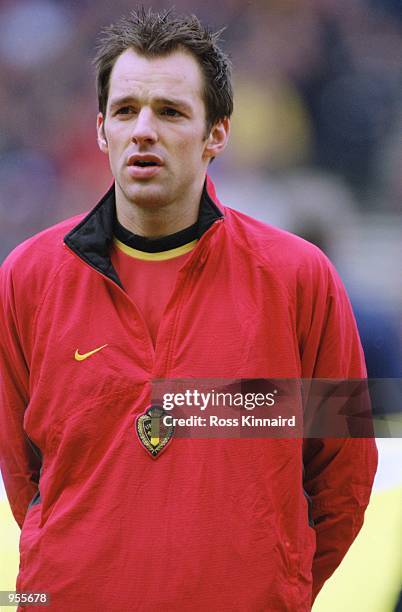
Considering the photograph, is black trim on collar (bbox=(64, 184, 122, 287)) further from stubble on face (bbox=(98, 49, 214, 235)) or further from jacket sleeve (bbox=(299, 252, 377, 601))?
jacket sleeve (bbox=(299, 252, 377, 601))

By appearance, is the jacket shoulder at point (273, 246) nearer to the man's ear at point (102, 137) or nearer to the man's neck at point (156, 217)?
the man's neck at point (156, 217)

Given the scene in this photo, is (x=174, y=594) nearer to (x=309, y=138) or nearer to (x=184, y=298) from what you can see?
(x=184, y=298)

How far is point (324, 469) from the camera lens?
1.21 m

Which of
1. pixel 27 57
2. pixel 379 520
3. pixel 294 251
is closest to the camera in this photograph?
pixel 294 251

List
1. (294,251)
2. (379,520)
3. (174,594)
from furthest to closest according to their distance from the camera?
1. (379,520)
2. (294,251)
3. (174,594)

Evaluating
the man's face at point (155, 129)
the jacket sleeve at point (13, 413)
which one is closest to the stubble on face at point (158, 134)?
the man's face at point (155, 129)

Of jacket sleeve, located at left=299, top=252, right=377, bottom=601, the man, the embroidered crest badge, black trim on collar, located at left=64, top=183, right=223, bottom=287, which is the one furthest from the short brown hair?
the embroidered crest badge

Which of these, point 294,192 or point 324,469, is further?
point 294,192

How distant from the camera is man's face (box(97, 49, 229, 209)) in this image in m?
1.06

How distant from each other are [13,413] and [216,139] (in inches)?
20.0

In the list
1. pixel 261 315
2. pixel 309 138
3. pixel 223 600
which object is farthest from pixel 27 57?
pixel 223 600

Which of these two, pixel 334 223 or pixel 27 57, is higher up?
pixel 27 57

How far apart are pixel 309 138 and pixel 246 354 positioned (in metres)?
0.63

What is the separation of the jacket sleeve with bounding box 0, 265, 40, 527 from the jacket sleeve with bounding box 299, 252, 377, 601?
407 millimetres
